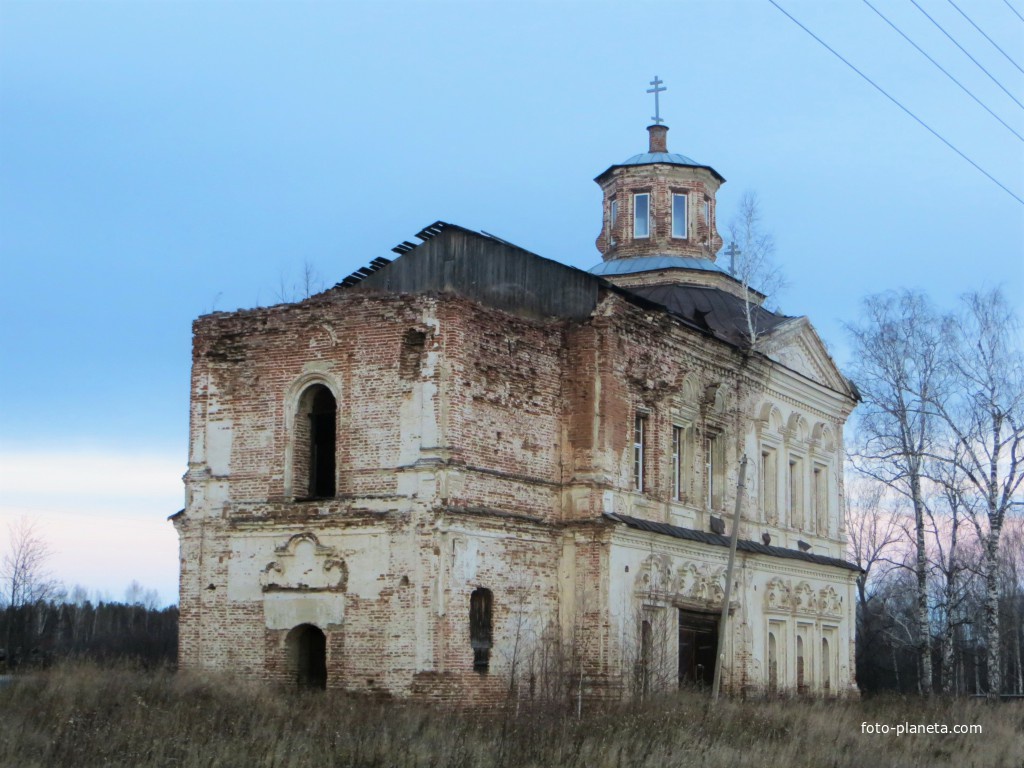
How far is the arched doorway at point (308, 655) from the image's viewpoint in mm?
20859

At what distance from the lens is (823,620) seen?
2967cm

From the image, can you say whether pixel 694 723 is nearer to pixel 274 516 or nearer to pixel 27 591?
pixel 274 516

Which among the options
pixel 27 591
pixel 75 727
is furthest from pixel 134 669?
pixel 27 591

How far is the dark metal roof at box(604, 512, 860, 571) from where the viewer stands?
22.4 meters

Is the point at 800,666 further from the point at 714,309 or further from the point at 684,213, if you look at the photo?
the point at 684,213

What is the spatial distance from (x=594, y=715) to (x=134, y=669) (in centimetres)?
682

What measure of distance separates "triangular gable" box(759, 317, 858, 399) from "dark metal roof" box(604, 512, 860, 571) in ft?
12.6

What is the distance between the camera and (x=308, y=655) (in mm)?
21188

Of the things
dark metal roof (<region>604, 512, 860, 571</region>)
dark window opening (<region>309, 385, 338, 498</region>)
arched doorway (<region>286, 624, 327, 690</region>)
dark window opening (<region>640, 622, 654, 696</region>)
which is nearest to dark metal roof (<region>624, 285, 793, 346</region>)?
dark metal roof (<region>604, 512, 860, 571</region>)

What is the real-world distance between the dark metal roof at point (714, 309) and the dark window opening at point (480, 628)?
8.25 meters

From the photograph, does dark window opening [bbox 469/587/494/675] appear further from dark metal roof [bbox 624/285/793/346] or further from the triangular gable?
the triangular gable

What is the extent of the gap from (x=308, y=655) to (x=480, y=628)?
2.76 m

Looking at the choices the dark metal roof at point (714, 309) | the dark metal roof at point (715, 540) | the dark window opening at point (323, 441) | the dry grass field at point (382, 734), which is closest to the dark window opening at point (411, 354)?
the dark window opening at point (323, 441)

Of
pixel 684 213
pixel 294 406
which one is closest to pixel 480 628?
pixel 294 406
